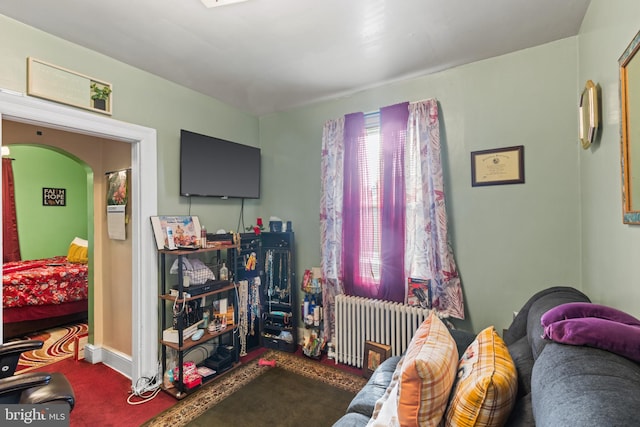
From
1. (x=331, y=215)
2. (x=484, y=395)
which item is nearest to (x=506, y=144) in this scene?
(x=331, y=215)

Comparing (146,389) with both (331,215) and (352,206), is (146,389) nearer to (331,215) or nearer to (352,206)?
(331,215)

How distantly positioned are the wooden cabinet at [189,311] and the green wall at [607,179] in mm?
2607

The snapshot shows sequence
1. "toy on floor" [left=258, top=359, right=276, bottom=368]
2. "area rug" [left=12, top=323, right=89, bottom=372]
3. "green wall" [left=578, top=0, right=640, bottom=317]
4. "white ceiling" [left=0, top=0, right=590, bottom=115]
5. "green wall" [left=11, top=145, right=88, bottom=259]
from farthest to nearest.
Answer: "green wall" [left=11, top=145, right=88, bottom=259] → "area rug" [left=12, top=323, right=89, bottom=372] → "toy on floor" [left=258, top=359, right=276, bottom=368] → "white ceiling" [left=0, top=0, right=590, bottom=115] → "green wall" [left=578, top=0, right=640, bottom=317]

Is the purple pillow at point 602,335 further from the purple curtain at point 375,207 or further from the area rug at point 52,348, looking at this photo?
the area rug at point 52,348

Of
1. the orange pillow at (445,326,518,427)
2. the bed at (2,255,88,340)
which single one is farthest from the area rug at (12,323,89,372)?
the orange pillow at (445,326,518,427)

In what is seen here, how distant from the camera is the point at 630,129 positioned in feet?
3.59

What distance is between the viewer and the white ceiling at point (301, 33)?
1.69m

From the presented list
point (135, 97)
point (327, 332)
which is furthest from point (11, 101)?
point (327, 332)

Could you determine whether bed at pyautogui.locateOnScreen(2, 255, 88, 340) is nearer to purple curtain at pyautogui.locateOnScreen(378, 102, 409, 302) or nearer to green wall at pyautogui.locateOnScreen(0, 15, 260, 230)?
green wall at pyautogui.locateOnScreen(0, 15, 260, 230)

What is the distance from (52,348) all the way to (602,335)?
15.2ft

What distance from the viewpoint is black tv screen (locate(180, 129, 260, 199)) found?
2684mm

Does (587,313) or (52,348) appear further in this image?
(52,348)

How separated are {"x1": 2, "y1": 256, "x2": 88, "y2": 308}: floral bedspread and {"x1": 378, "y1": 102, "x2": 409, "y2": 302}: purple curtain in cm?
396

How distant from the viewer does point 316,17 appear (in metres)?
1.77
